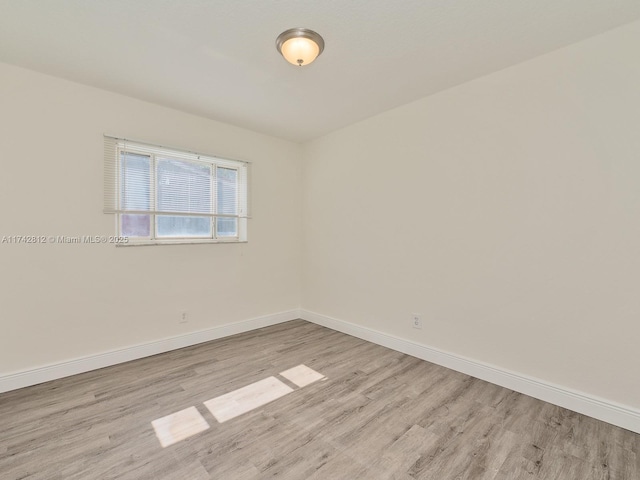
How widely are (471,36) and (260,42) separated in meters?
1.40

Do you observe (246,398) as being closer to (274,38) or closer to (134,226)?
(134,226)

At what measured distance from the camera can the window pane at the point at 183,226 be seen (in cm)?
302

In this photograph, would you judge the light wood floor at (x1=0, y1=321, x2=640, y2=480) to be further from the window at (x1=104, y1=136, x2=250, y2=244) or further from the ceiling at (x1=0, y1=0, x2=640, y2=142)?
the ceiling at (x1=0, y1=0, x2=640, y2=142)

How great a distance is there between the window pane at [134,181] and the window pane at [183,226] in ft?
0.75

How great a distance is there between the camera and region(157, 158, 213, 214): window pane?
2.99 meters

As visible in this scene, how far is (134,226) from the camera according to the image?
112 inches

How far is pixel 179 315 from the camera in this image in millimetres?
3092

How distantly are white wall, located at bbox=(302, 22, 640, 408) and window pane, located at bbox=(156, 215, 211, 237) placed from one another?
182cm

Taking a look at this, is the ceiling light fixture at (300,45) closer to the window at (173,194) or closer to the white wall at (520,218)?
the white wall at (520,218)

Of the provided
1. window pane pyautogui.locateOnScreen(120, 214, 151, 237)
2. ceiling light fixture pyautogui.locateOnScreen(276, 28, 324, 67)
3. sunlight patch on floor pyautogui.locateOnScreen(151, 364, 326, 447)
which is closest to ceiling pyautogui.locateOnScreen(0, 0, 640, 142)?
ceiling light fixture pyautogui.locateOnScreen(276, 28, 324, 67)

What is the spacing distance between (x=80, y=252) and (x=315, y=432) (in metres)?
2.46

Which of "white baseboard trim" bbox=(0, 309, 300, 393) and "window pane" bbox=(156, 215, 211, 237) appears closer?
"white baseboard trim" bbox=(0, 309, 300, 393)

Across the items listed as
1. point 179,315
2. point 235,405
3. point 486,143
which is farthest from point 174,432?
point 486,143

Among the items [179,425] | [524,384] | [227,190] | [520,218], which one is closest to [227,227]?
[227,190]
